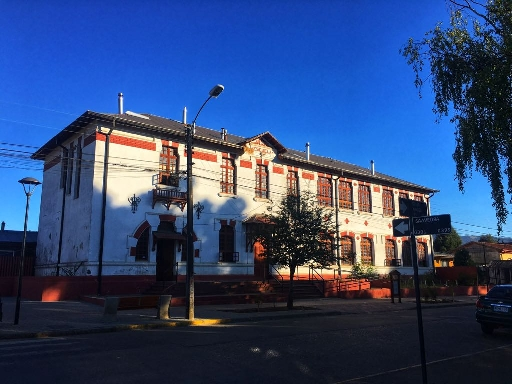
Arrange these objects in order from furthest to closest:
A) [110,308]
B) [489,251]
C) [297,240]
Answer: [489,251] → [297,240] → [110,308]

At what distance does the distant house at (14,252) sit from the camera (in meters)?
27.6

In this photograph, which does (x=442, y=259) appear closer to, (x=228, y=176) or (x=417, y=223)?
(x=228, y=176)

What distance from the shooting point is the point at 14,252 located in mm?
31656

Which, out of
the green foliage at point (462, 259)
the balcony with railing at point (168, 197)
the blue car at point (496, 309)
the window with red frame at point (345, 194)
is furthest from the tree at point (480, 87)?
the green foliage at point (462, 259)

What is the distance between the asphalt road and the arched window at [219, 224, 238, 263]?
1326 centimetres

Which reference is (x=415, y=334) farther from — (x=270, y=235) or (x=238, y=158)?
(x=238, y=158)

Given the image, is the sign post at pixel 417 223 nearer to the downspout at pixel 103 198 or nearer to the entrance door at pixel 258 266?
the downspout at pixel 103 198

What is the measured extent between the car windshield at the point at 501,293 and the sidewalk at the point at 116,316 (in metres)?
7.24

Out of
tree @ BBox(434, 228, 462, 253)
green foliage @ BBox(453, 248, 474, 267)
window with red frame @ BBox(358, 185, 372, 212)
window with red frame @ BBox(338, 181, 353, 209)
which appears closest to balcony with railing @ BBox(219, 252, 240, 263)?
window with red frame @ BBox(338, 181, 353, 209)

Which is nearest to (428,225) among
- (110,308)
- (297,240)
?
(110,308)

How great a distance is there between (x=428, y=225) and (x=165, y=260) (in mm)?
19889

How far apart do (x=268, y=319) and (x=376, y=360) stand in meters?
8.40

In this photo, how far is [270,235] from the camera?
19953 millimetres

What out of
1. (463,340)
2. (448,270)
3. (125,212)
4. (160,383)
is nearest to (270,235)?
(125,212)
